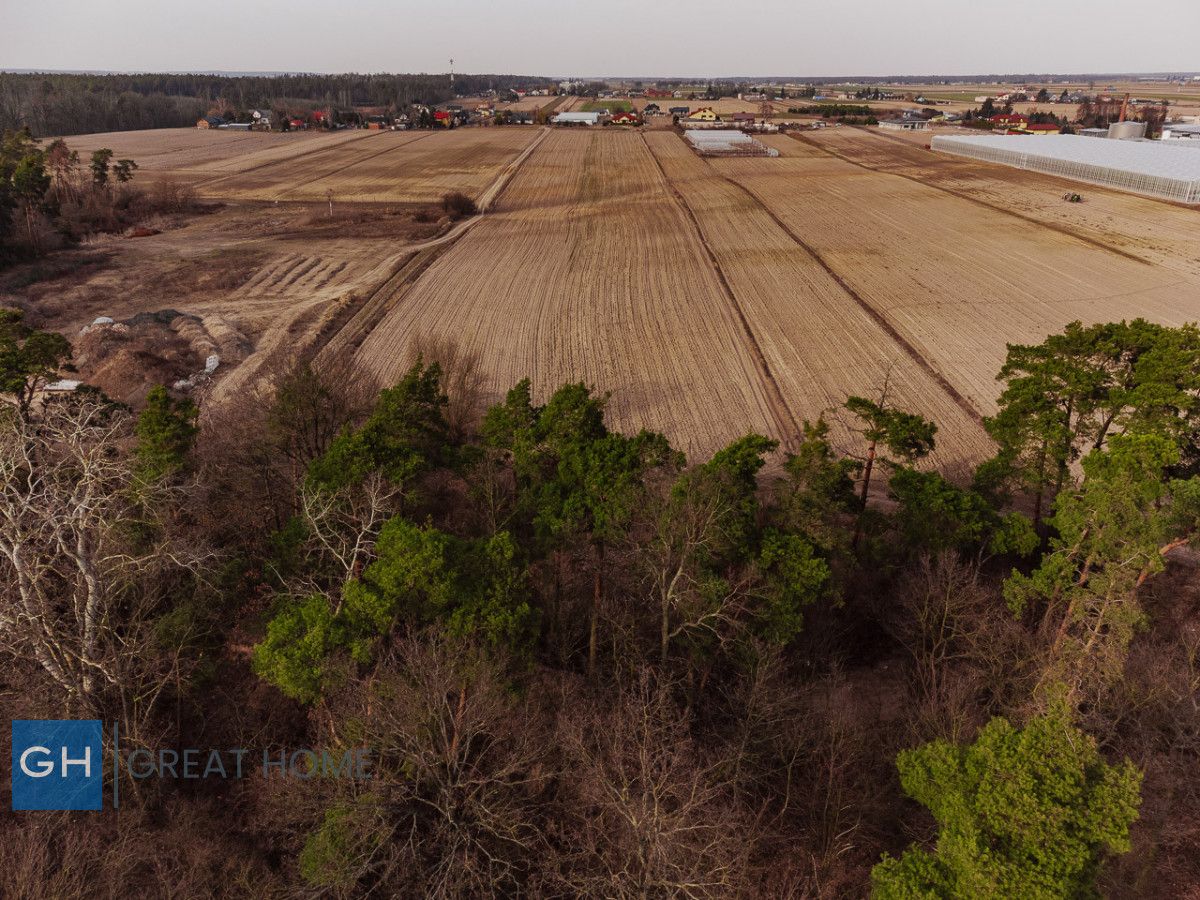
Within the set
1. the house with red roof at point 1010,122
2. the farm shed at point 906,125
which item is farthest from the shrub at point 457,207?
the house with red roof at point 1010,122

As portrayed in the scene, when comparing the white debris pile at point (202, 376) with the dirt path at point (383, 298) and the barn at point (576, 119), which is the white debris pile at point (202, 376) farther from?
the barn at point (576, 119)

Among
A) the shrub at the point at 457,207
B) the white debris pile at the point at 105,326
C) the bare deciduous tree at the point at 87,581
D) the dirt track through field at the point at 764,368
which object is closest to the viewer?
the bare deciduous tree at the point at 87,581

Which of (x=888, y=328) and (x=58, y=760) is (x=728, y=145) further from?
(x=58, y=760)

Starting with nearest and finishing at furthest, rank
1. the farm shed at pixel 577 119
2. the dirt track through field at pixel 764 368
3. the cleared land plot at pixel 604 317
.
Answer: the dirt track through field at pixel 764 368 < the cleared land plot at pixel 604 317 < the farm shed at pixel 577 119

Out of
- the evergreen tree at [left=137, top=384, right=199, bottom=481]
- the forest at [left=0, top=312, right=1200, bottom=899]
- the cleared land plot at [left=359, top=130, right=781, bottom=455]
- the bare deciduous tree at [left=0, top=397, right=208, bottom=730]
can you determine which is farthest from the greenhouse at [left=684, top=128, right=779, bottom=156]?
the bare deciduous tree at [left=0, top=397, right=208, bottom=730]

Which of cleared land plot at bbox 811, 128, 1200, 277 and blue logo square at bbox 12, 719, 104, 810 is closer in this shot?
blue logo square at bbox 12, 719, 104, 810

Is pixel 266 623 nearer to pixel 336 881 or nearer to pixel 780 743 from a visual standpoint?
pixel 336 881

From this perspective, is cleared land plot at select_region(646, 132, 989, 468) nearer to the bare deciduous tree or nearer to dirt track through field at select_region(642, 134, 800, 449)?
dirt track through field at select_region(642, 134, 800, 449)
